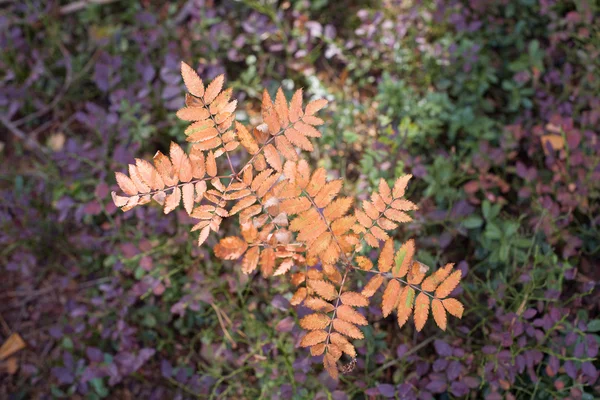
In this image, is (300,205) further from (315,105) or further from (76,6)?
(76,6)

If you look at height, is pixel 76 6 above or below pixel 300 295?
above

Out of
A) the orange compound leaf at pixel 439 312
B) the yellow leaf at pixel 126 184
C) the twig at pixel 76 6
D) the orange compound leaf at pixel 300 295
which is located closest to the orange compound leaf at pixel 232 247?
the orange compound leaf at pixel 300 295

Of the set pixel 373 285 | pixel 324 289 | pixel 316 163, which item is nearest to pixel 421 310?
pixel 373 285

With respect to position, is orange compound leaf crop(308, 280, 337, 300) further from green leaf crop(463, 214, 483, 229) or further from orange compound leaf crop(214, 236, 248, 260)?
green leaf crop(463, 214, 483, 229)

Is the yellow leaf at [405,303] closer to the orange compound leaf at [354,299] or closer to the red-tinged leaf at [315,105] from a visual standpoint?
the orange compound leaf at [354,299]

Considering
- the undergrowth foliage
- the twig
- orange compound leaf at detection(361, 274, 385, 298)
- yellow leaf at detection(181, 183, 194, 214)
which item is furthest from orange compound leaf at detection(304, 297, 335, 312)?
the twig
